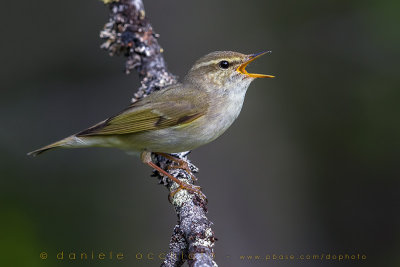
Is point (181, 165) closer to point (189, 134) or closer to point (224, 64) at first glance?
point (189, 134)

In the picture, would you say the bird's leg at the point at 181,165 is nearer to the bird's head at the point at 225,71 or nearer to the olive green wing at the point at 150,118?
the olive green wing at the point at 150,118

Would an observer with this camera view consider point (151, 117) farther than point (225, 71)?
No

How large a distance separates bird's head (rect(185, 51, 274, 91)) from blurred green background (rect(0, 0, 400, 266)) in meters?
1.74

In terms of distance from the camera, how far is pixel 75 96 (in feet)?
23.6

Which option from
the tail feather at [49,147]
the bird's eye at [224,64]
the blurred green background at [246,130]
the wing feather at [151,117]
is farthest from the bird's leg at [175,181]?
the blurred green background at [246,130]

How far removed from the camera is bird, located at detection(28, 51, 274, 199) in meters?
4.75

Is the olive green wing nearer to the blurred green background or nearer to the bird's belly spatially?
the bird's belly

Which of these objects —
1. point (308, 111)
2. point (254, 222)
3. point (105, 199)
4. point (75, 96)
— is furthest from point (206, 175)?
point (75, 96)

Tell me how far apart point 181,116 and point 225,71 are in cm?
68

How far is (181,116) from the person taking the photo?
482 cm

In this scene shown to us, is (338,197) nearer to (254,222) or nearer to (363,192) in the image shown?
(363,192)

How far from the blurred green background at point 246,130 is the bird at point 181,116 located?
1436mm

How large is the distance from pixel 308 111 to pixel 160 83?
2.63 metres

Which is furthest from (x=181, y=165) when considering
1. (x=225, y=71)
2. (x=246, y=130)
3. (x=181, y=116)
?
(x=246, y=130)
